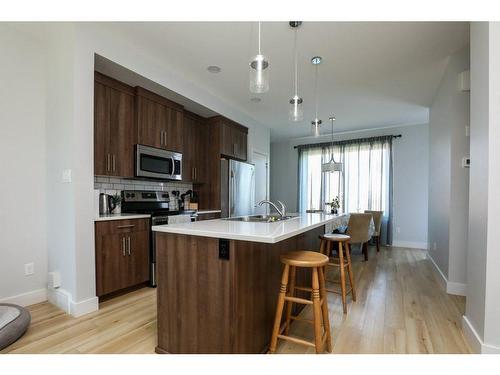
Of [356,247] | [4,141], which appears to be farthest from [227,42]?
[356,247]

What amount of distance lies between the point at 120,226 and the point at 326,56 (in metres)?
A: 2.82

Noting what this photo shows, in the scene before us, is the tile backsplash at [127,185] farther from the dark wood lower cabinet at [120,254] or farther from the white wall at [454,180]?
the white wall at [454,180]

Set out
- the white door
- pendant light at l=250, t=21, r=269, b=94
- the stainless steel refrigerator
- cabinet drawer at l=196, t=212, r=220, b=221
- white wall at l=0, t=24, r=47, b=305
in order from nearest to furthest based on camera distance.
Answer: pendant light at l=250, t=21, r=269, b=94 < white wall at l=0, t=24, r=47, b=305 < cabinet drawer at l=196, t=212, r=220, b=221 < the stainless steel refrigerator < the white door

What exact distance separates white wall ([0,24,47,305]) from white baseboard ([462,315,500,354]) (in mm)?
3590

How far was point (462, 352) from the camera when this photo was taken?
168 cm

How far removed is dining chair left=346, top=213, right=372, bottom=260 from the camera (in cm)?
418

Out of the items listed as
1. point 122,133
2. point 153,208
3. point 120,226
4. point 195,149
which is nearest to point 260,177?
point 195,149

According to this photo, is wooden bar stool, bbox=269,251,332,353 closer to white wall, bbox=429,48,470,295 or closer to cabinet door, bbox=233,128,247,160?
white wall, bbox=429,48,470,295

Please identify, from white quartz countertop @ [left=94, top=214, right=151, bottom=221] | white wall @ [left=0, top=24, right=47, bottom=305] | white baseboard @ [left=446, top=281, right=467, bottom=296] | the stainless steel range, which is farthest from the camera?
the stainless steel range

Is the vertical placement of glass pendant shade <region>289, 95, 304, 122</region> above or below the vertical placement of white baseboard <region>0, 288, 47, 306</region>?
above

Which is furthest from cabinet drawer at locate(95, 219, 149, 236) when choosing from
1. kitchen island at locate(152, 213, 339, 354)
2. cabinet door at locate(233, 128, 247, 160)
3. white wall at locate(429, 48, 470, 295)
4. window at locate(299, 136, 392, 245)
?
window at locate(299, 136, 392, 245)

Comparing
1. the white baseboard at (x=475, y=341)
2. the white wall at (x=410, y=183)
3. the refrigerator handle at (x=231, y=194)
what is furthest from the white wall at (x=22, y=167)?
the white wall at (x=410, y=183)
